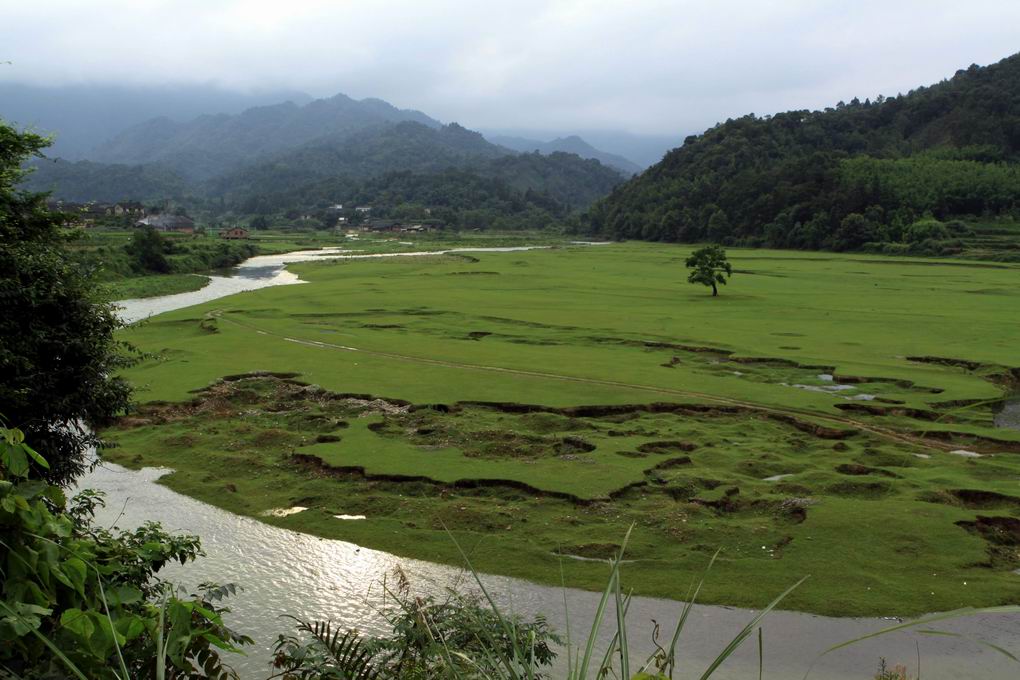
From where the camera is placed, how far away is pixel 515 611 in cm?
1166

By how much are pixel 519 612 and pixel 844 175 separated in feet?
325

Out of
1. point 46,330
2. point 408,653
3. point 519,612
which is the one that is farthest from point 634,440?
point 408,653

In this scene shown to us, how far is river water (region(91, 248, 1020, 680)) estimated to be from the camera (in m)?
10.7

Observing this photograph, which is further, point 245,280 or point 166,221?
point 166,221

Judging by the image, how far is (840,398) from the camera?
22.5 meters

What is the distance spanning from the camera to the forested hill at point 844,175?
293 ft

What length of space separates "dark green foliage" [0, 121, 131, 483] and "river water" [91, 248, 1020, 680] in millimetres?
1946

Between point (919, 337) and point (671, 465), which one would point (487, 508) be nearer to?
point (671, 465)

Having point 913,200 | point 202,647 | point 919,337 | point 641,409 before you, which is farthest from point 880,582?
point 913,200

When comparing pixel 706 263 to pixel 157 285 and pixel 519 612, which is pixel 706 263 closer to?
pixel 519 612

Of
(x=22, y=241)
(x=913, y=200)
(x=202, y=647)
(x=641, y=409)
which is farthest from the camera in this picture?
(x=913, y=200)

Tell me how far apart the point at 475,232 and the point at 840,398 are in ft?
438

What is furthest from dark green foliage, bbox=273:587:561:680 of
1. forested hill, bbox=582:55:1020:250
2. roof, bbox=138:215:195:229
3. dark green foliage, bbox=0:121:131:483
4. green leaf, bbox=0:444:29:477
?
roof, bbox=138:215:195:229

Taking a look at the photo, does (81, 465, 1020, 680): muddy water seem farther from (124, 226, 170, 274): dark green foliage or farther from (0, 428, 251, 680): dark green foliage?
(124, 226, 170, 274): dark green foliage
